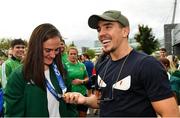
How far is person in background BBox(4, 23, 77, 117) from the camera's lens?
3.41 metres

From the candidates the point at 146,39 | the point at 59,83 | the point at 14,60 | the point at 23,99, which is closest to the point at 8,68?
the point at 14,60

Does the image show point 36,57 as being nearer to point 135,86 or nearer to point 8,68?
point 135,86

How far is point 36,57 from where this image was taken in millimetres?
3465

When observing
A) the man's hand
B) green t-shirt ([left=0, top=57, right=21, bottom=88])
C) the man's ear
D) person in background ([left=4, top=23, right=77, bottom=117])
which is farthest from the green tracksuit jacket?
green t-shirt ([left=0, top=57, right=21, bottom=88])

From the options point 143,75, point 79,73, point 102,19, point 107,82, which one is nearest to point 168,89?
point 143,75

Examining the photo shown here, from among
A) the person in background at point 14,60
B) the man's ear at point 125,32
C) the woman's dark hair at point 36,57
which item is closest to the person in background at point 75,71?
the person in background at point 14,60

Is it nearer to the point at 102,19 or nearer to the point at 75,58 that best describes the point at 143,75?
the point at 102,19

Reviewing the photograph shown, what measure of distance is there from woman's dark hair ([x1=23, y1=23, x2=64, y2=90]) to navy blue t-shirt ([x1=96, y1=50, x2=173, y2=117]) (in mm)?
567

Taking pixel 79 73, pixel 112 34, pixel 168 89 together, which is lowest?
pixel 79 73

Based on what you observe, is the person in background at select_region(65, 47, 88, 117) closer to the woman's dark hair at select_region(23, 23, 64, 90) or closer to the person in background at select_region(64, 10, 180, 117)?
the person in background at select_region(64, 10, 180, 117)

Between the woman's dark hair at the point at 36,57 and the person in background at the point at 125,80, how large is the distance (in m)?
0.30

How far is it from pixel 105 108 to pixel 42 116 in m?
0.56

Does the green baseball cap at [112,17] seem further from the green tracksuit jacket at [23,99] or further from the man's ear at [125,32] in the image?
the green tracksuit jacket at [23,99]

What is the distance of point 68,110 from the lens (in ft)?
12.1
